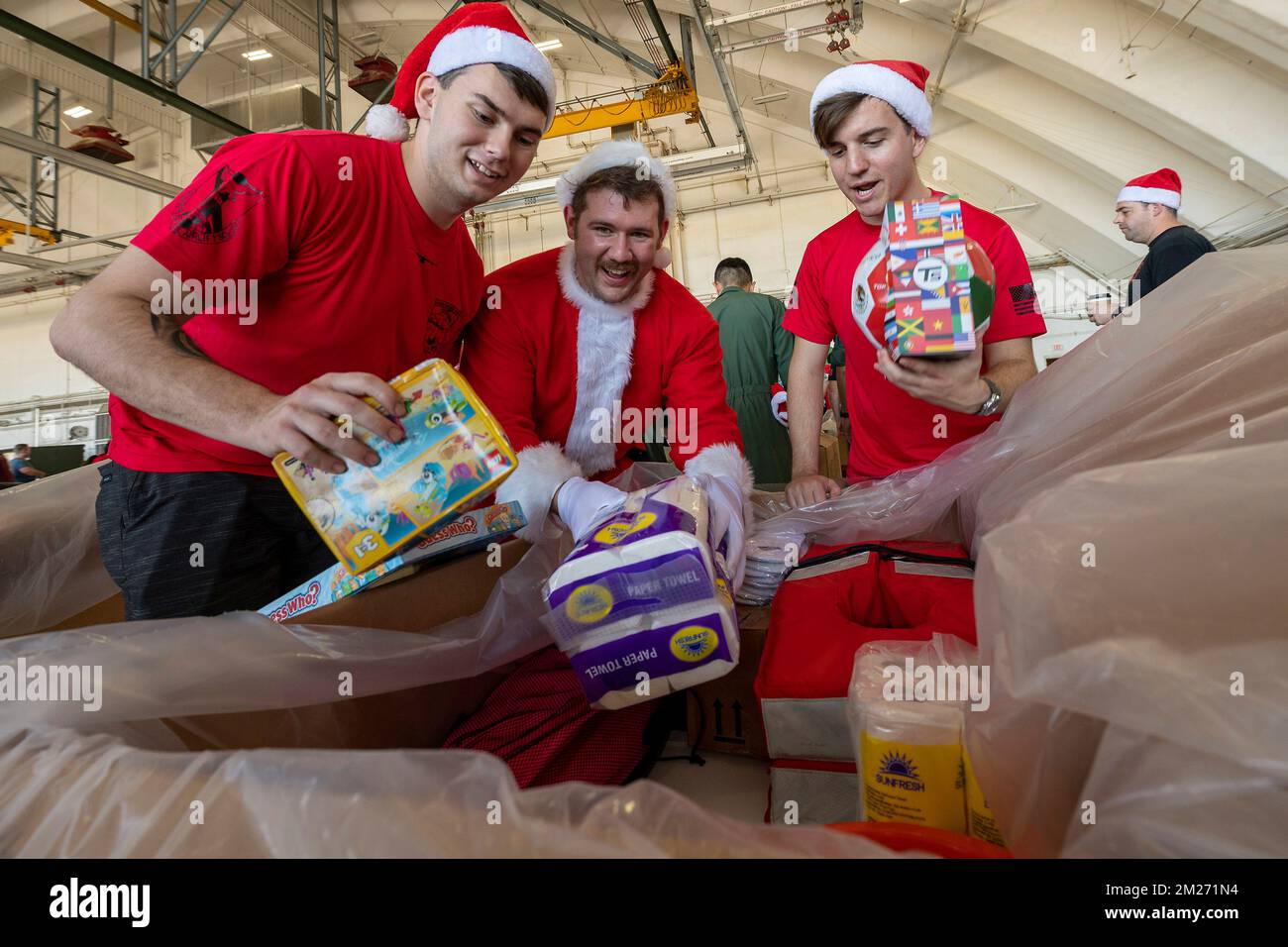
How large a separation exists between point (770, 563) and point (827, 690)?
38cm

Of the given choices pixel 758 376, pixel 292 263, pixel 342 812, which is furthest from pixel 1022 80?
pixel 342 812

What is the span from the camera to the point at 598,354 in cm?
147

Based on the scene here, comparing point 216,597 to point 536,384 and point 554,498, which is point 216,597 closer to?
point 554,498

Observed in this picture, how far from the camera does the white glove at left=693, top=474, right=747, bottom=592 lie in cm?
102

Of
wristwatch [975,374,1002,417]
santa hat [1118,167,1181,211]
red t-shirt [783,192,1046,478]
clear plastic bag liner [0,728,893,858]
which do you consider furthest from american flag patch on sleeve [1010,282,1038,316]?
santa hat [1118,167,1181,211]

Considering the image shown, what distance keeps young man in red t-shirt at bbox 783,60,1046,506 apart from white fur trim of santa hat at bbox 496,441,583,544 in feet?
1.62

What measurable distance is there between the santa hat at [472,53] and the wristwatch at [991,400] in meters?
0.93

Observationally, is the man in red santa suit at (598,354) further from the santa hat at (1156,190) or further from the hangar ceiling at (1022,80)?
the hangar ceiling at (1022,80)

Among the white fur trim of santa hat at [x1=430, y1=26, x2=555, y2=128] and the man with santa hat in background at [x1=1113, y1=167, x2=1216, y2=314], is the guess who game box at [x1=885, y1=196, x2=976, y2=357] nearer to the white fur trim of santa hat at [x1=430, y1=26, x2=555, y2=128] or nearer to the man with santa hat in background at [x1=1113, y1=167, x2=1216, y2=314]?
the white fur trim of santa hat at [x1=430, y1=26, x2=555, y2=128]

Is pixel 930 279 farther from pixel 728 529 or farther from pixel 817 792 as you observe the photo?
pixel 817 792

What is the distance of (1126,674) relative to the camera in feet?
1.37

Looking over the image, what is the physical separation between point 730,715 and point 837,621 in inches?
7.7

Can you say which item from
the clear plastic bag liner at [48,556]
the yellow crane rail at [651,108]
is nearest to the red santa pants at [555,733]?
the clear plastic bag liner at [48,556]
